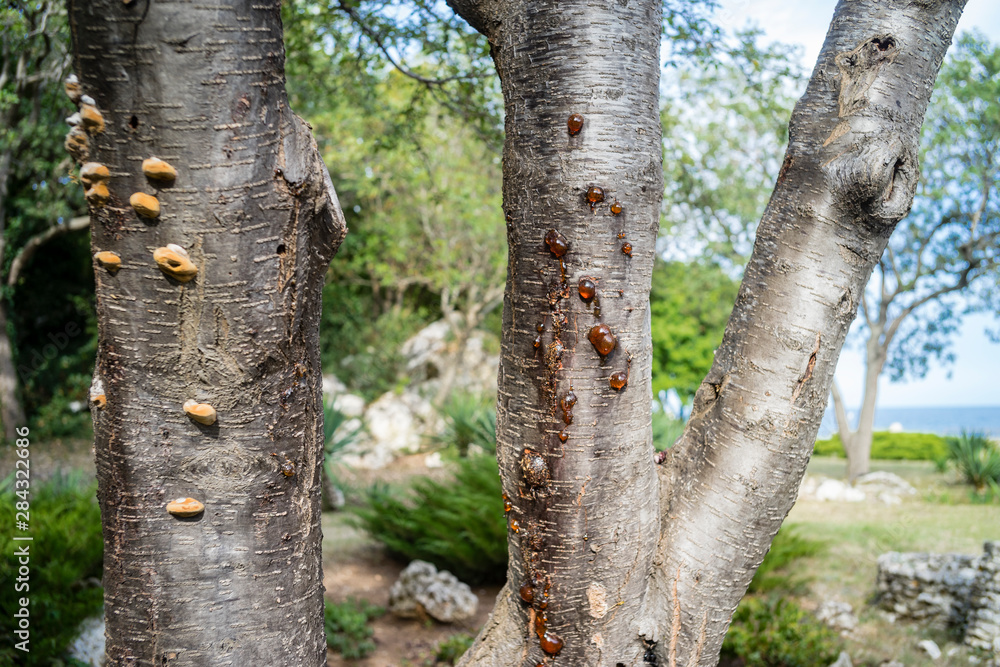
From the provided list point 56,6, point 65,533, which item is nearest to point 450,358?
point 56,6

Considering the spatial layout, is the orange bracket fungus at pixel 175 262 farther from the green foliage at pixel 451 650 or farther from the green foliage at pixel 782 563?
the green foliage at pixel 782 563

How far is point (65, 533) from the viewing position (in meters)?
3.79

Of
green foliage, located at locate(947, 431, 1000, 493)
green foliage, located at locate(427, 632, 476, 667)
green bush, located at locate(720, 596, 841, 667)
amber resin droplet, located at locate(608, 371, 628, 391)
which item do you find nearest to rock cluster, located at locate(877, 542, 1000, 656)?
green bush, located at locate(720, 596, 841, 667)

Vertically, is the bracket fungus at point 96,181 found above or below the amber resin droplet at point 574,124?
below

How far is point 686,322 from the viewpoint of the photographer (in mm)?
13406

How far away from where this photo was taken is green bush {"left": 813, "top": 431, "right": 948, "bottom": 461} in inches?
605

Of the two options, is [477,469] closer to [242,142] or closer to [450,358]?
[242,142]

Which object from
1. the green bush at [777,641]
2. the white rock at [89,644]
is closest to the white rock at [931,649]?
the green bush at [777,641]

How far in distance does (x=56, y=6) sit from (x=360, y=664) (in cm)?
671

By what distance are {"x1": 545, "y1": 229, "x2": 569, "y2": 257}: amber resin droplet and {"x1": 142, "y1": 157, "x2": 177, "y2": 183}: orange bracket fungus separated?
2.35 ft

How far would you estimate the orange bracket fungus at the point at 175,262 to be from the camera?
A: 1.12 meters

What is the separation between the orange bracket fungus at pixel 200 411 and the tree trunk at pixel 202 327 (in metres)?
0.01

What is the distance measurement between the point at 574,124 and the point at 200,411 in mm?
918

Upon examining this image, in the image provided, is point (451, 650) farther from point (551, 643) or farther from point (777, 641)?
point (551, 643)
